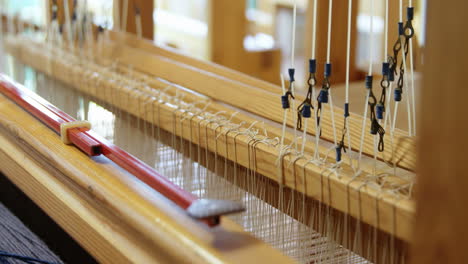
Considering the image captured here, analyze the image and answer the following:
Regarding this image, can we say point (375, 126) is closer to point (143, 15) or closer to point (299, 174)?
point (299, 174)

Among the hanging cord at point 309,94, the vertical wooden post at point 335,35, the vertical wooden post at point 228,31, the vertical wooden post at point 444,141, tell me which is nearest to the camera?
the vertical wooden post at point 444,141

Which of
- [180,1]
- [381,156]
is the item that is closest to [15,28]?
[381,156]

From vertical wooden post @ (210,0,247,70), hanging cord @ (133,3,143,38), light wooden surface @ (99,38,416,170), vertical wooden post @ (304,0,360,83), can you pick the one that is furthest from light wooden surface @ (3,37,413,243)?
vertical wooden post @ (210,0,247,70)

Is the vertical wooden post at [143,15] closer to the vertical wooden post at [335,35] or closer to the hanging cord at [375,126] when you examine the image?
the vertical wooden post at [335,35]

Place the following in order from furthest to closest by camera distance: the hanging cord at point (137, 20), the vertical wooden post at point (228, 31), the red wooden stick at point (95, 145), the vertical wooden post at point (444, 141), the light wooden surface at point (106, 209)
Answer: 1. the vertical wooden post at point (228, 31)
2. the hanging cord at point (137, 20)
3. the red wooden stick at point (95, 145)
4. the light wooden surface at point (106, 209)
5. the vertical wooden post at point (444, 141)

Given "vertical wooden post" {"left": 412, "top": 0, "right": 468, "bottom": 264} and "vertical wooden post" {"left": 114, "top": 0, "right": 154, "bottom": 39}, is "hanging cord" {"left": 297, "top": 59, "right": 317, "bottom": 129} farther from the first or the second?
"vertical wooden post" {"left": 114, "top": 0, "right": 154, "bottom": 39}

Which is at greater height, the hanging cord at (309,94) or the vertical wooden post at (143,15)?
the vertical wooden post at (143,15)

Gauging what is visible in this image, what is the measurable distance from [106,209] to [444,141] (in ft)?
2.32

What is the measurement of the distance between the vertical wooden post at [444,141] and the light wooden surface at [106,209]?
0.92ft

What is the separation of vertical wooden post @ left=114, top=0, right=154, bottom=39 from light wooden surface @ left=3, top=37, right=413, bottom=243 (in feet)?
2.74

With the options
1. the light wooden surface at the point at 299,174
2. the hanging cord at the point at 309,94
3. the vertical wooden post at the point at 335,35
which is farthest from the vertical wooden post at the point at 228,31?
the hanging cord at the point at 309,94

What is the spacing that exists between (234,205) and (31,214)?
2.77 feet

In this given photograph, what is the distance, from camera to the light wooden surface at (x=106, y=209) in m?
1.08

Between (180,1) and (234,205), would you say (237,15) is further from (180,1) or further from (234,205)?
(234,205)
